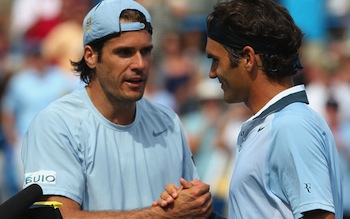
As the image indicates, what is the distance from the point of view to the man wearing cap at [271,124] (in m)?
3.83

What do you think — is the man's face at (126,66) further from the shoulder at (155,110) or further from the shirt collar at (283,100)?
the shirt collar at (283,100)

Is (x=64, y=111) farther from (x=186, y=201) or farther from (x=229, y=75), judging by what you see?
(x=229, y=75)

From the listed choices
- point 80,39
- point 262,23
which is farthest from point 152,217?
point 80,39

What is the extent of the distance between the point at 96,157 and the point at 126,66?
560 millimetres

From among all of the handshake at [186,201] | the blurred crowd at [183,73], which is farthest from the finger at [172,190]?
the blurred crowd at [183,73]

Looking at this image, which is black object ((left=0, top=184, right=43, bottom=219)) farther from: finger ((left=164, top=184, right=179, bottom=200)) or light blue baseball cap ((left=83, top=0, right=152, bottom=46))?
light blue baseball cap ((left=83, top=0, right=152, bottom=46))

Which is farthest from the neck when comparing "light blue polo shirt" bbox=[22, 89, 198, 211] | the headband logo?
the headband logo

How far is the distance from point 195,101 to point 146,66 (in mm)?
5151

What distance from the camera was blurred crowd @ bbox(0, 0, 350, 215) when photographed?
9.47 metres

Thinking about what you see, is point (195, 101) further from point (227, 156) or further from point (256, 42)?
point (256, 42)

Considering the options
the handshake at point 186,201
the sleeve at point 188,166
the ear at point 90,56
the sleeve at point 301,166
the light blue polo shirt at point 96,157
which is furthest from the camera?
the sleeve at point 188,166

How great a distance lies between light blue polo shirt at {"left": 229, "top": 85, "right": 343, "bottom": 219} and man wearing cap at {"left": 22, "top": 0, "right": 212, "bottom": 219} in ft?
1.81

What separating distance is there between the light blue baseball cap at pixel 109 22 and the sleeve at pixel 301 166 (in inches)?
53.7

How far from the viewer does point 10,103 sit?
10.5 meters
